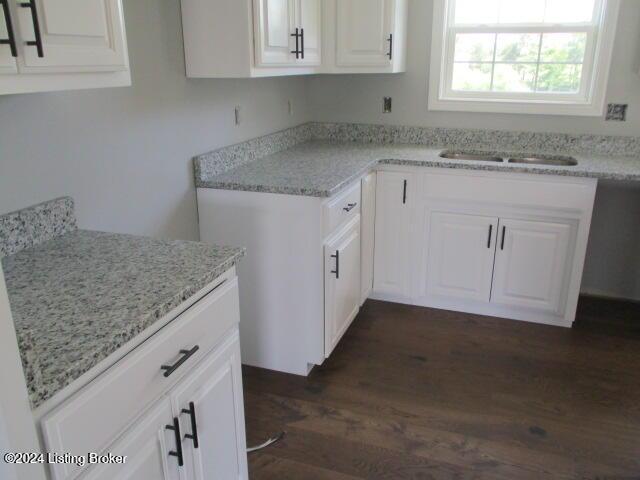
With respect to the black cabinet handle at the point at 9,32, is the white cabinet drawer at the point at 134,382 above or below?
below

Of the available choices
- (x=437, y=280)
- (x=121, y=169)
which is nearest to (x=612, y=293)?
(x=437, y=280)

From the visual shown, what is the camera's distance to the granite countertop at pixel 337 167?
237 centimetres

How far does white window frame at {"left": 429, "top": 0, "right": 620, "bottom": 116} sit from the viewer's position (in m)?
3.02

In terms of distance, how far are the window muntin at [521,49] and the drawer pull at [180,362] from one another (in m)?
2.70

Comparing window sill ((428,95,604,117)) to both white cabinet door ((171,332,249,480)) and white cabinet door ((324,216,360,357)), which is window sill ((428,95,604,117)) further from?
white cabinet door ((171,332,249,480))

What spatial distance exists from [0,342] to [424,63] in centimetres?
311

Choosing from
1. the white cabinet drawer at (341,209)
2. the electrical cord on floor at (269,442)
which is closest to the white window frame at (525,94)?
the white cabinet drawer at (341,209)

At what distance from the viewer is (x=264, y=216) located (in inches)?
93.4

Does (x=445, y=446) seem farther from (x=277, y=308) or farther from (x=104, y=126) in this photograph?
(x=104, y=126)

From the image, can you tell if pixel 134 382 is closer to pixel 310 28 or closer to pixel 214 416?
pixel 214 416

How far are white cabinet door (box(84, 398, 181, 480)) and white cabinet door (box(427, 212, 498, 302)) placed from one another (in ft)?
6.95

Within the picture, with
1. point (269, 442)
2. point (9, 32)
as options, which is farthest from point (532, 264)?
point (9, 32)

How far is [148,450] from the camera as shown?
121 cm

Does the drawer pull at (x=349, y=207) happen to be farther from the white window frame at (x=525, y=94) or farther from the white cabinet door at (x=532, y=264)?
the white window frame at (x=525, y=94)
